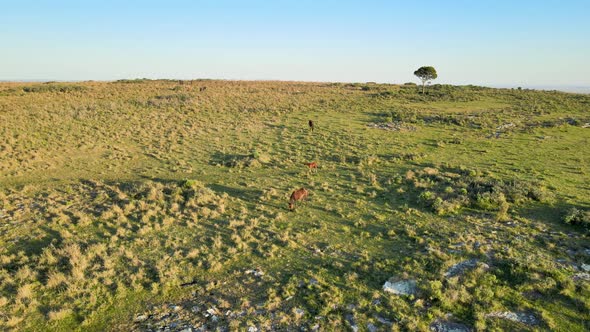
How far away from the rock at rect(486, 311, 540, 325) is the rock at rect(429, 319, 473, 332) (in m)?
0.89

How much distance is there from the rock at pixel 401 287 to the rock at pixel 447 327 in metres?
1.23

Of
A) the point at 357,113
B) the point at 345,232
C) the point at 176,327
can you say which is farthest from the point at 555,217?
the point at 357,113

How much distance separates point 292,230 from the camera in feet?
47.9

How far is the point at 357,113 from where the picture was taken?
45156mm

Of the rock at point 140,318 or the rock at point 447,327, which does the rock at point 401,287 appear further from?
the rock at point 140,318

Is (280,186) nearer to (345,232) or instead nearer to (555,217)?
(345,232)

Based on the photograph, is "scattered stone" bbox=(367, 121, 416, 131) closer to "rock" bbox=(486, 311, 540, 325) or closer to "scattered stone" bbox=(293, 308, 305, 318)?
"rock" bbox=(486, 311, 540, 325)

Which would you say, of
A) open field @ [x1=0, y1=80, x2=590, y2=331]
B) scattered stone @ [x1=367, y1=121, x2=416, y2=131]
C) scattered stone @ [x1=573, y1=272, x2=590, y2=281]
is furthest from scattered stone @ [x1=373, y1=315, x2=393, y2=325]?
scattered stone @ [x1=367, y1=121, x2=416, y2=131]

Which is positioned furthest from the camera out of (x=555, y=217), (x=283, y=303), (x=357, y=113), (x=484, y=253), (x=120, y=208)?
(x=357, y=113)

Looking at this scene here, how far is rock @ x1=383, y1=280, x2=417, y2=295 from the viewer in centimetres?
1023

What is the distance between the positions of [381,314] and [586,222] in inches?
401

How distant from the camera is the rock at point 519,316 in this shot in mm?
8992

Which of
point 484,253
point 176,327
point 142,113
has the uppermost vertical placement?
point 142,113

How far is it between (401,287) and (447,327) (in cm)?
177
